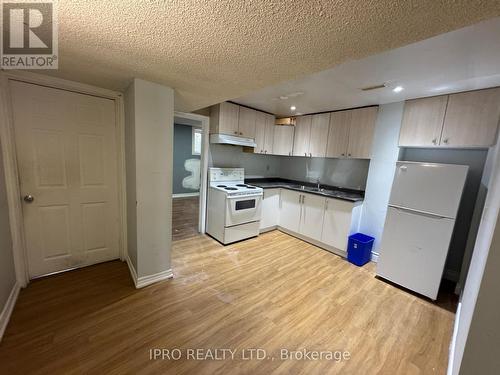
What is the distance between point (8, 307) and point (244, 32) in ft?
9.03

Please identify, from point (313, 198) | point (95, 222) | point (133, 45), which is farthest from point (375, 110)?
point (95, 222)

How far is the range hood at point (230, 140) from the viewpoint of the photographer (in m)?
3.23

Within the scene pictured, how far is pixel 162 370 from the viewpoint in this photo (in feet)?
4.41

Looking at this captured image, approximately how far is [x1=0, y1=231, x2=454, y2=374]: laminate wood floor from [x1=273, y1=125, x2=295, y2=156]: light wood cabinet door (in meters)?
2.36

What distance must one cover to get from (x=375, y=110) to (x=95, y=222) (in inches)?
160

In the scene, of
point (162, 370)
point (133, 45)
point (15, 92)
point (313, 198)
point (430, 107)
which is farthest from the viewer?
point (313, 198)

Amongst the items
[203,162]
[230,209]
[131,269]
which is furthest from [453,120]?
[131,269]

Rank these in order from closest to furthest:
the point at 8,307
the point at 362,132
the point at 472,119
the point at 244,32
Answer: the point at 244,32 → the point at 8,307 → the point at 472,119 → the point at 362,132

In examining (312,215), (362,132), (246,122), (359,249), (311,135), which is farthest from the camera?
(311,135)

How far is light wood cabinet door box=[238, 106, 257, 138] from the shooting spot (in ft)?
11.3

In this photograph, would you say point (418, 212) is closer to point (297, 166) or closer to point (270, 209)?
point (270, 209)

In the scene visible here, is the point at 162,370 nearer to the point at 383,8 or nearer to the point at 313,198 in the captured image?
the point at 383,8

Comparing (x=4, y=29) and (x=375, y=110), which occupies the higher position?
(x=375, y=110)

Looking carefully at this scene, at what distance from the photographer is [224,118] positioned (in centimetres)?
324
